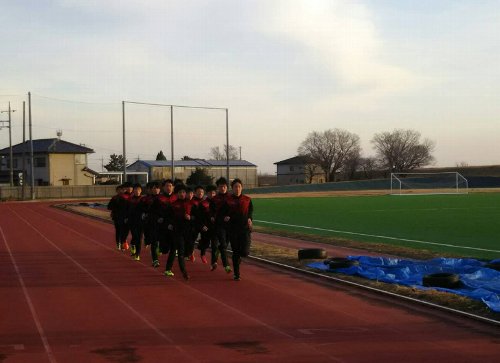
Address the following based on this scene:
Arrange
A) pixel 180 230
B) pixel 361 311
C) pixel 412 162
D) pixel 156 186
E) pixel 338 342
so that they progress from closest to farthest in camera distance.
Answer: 1. pixel 338 342
2. pixel 361 311
3. pixel 180 230
4. pixel 156 186
5. pixel 412 162

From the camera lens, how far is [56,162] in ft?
277

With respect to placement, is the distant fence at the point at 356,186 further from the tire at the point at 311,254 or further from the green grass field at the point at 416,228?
the tire at the point at 311,254

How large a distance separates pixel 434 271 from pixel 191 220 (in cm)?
476

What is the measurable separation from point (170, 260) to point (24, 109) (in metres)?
60.0

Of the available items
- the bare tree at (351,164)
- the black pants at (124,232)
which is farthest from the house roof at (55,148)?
the black pants at (124,232)

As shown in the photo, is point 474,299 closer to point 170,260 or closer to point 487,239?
point 170,260

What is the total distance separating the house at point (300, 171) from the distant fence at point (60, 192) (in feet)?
196

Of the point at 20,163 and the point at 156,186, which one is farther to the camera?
the point at 20,163

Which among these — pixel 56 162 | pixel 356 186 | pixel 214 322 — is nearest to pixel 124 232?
pixel 214 322

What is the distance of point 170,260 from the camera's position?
11695 mm

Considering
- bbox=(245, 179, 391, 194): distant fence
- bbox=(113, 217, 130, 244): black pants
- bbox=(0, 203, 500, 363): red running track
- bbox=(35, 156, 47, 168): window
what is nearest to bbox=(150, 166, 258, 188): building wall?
bbox=(245, 179, 391, 194): distant fence

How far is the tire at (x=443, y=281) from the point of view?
10023mm

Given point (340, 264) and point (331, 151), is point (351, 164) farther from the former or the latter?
point (340, 264)

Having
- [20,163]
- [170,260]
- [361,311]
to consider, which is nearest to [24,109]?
[20,163]
